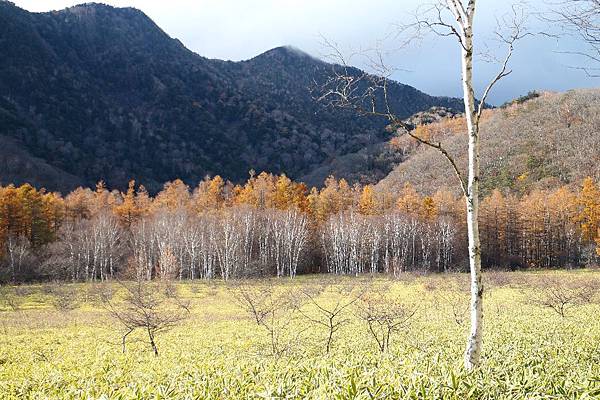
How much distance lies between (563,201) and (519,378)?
7817cm

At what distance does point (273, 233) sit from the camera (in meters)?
67.4

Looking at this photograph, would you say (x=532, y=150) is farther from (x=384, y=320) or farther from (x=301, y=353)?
(x=301, y=353)

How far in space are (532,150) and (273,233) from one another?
74.0 meters

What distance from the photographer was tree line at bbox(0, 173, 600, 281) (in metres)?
57.8

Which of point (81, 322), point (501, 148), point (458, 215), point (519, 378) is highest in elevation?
point (501, 148)

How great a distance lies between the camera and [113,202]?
77.4 meters

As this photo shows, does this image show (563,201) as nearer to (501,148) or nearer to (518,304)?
(501,148)

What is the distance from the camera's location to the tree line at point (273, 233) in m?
57.8

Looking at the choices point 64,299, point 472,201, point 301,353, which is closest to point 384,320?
point 301,353

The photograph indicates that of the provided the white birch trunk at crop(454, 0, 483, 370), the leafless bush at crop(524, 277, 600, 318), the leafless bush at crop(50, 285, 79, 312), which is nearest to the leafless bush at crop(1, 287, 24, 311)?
the leafless bush at crop(50, 285, 79, 312)

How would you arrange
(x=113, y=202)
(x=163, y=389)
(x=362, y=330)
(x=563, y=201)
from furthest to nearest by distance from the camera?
1. (x=113, y=202)
2. (x=563, y=201)
3. (x=362, y=330)
4. (x=163, y=389)

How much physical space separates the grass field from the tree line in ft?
48.9

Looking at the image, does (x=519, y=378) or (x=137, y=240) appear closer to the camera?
(x=519, y=378)

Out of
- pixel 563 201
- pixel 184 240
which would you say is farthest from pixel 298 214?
pixel 563 201
